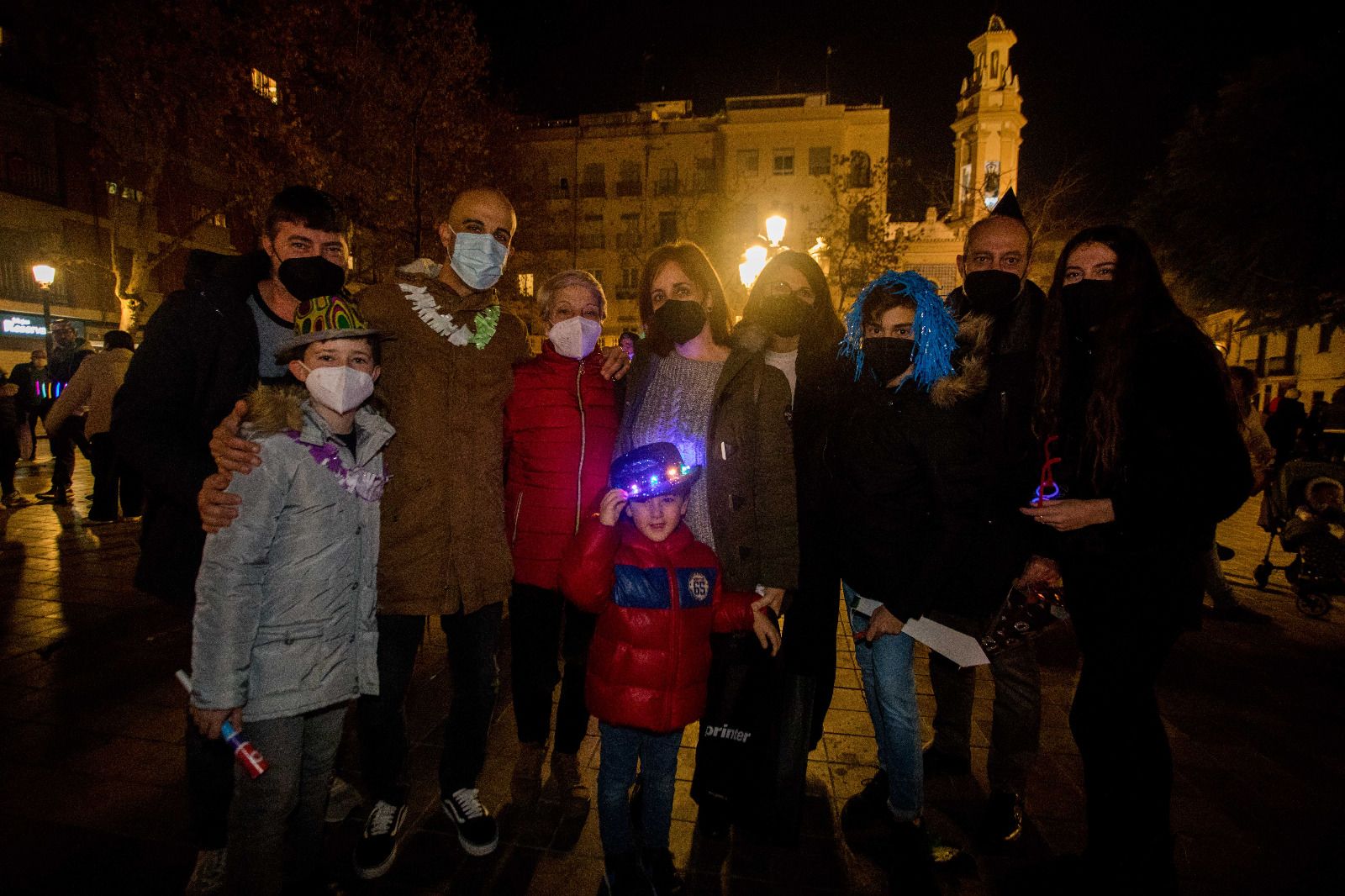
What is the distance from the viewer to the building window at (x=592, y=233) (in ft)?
139

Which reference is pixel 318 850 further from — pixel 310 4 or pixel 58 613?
pixel 310 4

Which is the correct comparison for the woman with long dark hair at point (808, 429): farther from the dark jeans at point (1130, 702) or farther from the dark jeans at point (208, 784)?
the dark jeans at point (208, 784)

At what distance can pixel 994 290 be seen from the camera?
9.61 ft

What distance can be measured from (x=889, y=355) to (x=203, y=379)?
2.49 meters

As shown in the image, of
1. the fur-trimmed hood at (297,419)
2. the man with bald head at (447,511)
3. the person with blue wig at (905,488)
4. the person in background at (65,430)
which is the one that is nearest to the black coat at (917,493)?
the person with blue wig at (905,488)

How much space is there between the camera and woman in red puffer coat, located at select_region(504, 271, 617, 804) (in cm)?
272

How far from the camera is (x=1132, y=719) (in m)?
2.31

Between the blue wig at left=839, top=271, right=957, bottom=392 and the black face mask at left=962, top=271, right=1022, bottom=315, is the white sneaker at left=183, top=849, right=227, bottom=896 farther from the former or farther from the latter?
the black face mask at left=962, top=271, right=1022, bottom=315

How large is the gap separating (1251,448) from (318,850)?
678 centimetres

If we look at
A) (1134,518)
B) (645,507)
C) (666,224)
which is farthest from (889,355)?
(666,224)

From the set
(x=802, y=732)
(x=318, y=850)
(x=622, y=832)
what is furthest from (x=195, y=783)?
(x=802, y=732)

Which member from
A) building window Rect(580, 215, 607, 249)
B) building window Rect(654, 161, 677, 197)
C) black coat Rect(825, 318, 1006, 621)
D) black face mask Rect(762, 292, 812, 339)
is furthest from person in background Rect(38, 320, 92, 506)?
building window Rect(580, 215, 607, 249)

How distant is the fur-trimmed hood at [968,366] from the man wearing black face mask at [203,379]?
231 centimetres

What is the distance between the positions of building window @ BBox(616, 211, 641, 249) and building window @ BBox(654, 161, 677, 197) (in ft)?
6.60
